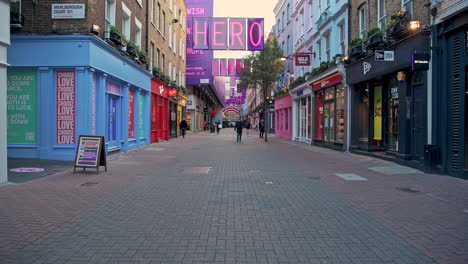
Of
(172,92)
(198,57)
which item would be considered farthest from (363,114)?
(198,57)

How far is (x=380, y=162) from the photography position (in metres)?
13.4

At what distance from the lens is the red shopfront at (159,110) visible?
2438 cm

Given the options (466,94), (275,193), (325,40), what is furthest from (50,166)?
(325,40)

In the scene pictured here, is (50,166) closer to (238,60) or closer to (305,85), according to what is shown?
(305,85)

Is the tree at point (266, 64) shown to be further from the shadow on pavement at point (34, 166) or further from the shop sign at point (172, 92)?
the shadow on pavement at point (34, 166)

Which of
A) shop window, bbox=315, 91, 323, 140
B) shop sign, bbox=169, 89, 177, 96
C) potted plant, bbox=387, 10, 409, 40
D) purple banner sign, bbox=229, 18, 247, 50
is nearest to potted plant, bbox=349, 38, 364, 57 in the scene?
potted plant, bbox=387, 10, 409, 40

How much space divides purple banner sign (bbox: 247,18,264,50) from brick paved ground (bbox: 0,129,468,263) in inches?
560

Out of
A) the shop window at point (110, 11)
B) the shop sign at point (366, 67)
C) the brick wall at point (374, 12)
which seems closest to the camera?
the brick wall at point (374, 12)

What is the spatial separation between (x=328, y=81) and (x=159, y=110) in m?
12.4

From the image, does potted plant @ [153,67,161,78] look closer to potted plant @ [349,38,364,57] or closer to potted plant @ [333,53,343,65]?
potted plant @ [333,53,343,65]

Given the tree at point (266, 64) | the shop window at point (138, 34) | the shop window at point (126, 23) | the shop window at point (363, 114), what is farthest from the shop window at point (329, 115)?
the shop window at point (126, 23)

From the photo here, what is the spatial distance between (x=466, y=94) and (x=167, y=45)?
22.6m

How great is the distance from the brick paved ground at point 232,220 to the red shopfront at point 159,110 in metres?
15.0

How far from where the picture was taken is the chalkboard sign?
1022 cm
